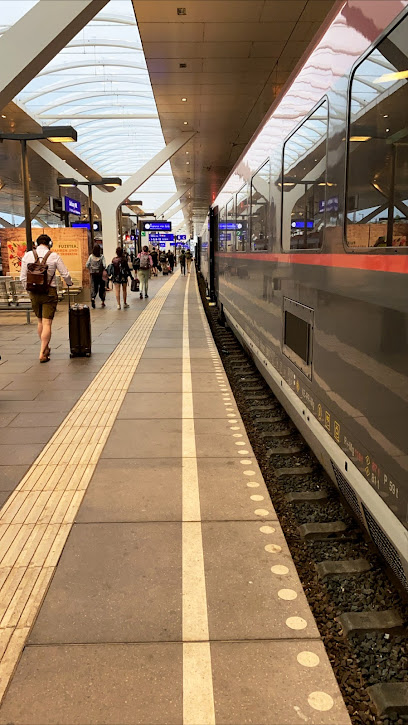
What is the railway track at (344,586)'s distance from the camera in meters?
2.20

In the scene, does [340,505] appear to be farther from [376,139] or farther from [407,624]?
[376,139]

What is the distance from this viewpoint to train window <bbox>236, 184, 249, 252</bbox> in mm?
8130

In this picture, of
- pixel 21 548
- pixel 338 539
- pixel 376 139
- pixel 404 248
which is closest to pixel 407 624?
pixel 338 539

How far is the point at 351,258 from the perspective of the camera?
10.3ft

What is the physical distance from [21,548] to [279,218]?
370 cm

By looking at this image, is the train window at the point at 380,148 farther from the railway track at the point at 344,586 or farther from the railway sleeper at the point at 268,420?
the railway sleeper at the point at 268,420

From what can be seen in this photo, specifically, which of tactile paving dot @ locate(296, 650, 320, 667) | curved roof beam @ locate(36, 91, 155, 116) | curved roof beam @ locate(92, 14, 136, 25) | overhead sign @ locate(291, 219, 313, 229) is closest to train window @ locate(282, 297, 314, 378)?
overhead sign @ locate(291, 219, 313, 229)

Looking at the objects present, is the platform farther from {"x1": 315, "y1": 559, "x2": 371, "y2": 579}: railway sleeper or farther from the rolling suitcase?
the rolling suitcase

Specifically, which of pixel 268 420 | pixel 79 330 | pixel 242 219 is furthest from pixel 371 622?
pixel 242 219

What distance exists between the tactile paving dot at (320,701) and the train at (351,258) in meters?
0.65

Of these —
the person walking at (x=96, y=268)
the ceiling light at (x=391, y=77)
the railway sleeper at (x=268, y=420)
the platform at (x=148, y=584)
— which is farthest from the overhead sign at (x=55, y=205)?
the ceiling light at (x=391, y=77)

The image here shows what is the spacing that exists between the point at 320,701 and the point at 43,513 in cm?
201

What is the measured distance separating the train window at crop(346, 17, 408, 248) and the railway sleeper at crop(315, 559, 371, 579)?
166 cm

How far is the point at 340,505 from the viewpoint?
153 inches
